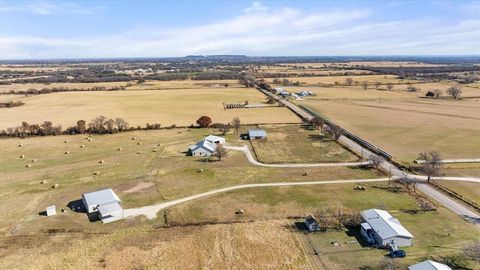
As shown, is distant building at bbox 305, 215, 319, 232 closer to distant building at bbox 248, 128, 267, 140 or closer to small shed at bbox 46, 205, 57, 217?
small shed at bbox 46, 205, 57, 217

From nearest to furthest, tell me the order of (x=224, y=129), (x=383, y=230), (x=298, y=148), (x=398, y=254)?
(x=398, y=254) → (x=383, y=230) → (x=298, y=148) → (x=224, y=129)

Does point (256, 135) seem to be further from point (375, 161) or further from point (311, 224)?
point (311, 224)

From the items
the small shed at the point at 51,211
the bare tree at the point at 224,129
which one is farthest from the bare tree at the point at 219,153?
the small shed at the point at 51,211

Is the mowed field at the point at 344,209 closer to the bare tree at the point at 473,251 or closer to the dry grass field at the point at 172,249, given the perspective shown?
the bare tree at the point at 473,251

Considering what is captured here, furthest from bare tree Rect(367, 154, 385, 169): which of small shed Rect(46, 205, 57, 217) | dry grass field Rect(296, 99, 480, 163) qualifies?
small shed Rect(46, 205, 57, 217)

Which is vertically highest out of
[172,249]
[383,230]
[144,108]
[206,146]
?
[144,108]

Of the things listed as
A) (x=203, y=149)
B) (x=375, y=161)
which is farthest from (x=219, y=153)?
(x=375, y=161)

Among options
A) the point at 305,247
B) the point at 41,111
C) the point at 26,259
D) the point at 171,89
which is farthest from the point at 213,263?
the point at 171,89
